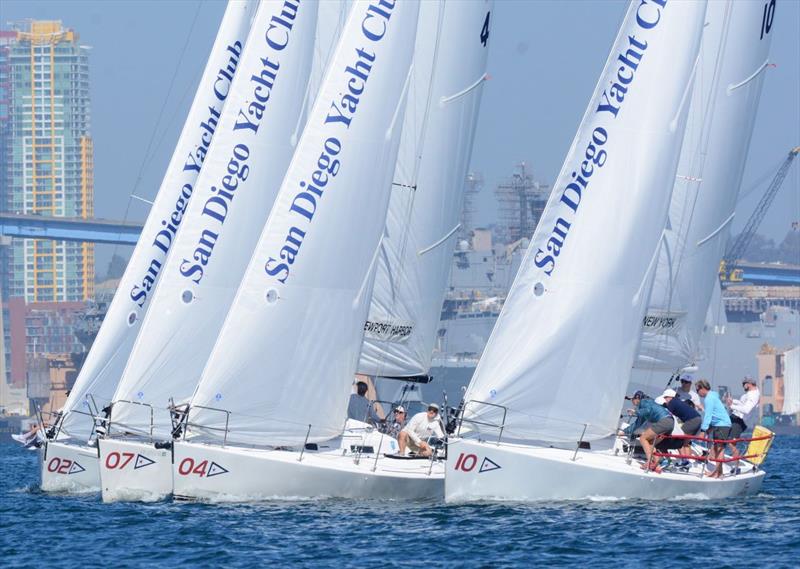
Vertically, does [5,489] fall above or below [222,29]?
below

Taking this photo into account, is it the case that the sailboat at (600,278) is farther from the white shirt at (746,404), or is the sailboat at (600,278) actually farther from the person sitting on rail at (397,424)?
the person sitting on rail at (397,424)

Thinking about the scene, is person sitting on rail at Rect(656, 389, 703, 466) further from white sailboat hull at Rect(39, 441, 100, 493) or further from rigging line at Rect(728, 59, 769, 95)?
white sailboat hull at Rect(39, 441, 100, 493)

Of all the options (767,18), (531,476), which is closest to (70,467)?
(531,476)

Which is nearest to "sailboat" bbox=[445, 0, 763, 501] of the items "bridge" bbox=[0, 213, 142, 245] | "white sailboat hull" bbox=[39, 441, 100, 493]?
"white sailboat hull" bbox=[39, 441, 100, 493]

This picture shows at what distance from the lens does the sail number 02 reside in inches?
939

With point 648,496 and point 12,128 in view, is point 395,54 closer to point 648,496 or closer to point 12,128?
point 648,496

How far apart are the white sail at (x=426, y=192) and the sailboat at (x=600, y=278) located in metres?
3.56

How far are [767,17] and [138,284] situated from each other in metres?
9.47

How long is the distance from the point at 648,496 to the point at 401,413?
3387 mm

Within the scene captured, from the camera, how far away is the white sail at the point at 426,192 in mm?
22000

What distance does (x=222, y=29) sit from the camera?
934 inches

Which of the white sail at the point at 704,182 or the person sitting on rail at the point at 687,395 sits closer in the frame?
the person sitting on rail at the point at 687,395

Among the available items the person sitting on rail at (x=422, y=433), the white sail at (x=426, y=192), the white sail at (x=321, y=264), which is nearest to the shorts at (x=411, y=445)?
the person sitting on rail at (x=422, y=433)

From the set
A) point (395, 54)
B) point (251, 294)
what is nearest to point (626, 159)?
point (395, 54)
